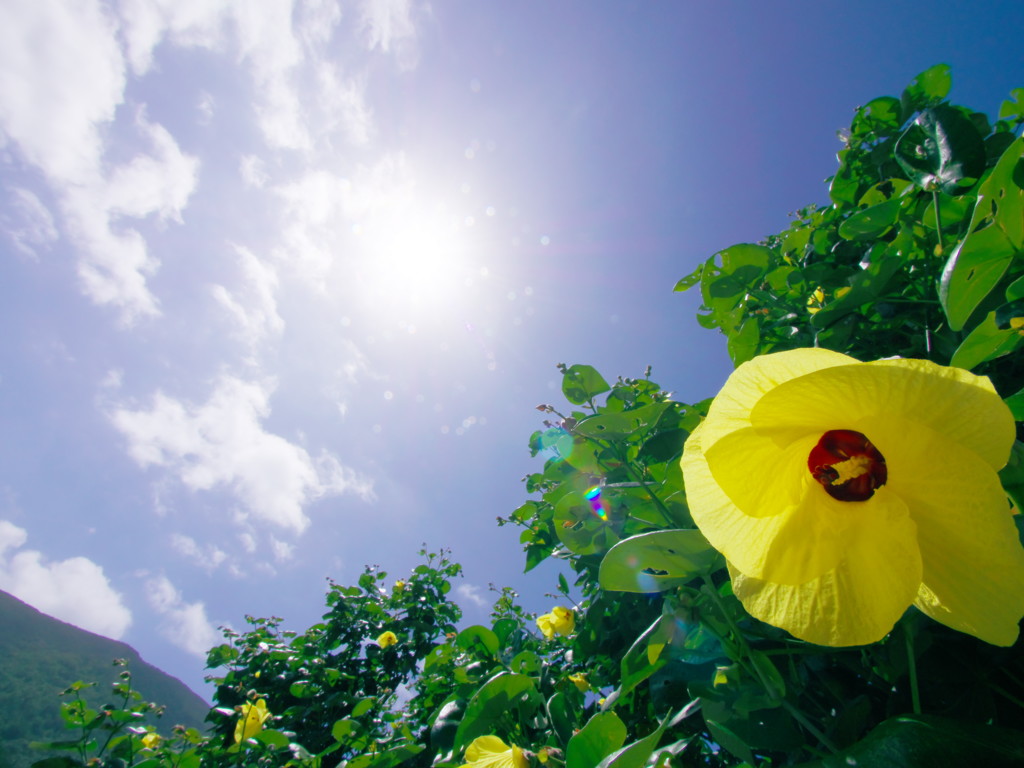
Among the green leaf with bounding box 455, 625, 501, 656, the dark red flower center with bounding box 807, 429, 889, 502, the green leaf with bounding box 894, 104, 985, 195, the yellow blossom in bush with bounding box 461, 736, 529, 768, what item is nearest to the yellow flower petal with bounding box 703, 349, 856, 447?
the dark red flower center with bounding box 807, 429, 889, 502

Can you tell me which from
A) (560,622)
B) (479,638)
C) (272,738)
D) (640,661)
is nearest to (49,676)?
(272,738)

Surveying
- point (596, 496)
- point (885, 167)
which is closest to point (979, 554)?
point (596, 496)

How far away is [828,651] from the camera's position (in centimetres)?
91

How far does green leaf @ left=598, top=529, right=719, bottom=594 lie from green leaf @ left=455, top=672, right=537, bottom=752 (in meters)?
0.72

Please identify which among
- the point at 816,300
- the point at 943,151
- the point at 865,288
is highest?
the point at 816,300

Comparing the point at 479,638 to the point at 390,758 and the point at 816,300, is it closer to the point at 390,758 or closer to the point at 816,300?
the point at 390,758

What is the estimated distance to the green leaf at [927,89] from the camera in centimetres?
151

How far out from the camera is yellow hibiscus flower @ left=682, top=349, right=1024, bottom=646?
48cm

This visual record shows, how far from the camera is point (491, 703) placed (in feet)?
4.37

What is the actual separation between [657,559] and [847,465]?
1.03 feet

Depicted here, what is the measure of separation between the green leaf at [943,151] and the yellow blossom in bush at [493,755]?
1655 millimetres

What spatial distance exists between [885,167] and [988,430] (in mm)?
1664

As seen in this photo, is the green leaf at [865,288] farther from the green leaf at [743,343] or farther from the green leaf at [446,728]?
the green leaf at [446,728]

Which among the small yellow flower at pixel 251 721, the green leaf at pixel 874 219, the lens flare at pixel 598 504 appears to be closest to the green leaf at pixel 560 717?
the lens flare at pixel 598 504
